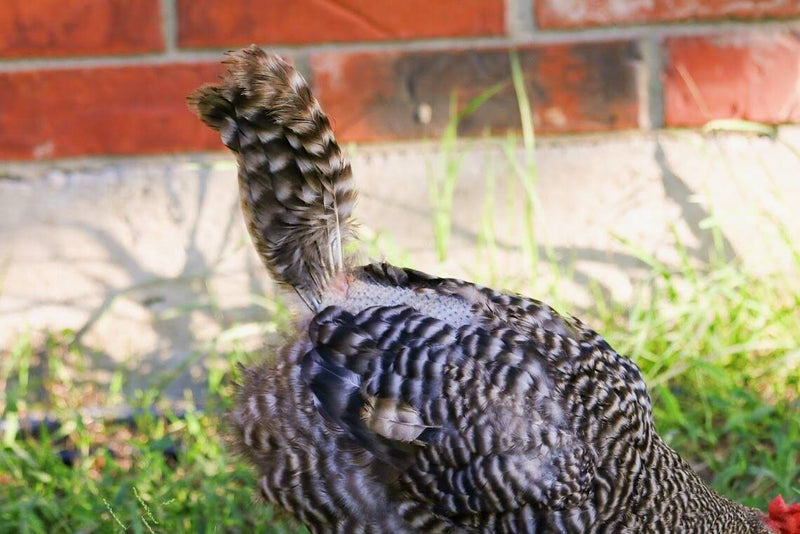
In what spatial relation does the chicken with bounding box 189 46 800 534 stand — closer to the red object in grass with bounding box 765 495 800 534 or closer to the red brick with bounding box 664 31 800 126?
the red object in grass with bounding box 765 495 800 534

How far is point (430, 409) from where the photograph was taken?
1.60 m

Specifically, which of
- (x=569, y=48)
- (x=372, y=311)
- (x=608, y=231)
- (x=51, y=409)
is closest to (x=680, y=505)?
(x=372, y=311)

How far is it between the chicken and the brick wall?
73cm

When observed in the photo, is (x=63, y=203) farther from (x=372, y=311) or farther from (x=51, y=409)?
(x=372, y=311)

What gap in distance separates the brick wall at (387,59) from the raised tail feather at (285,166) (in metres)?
0.71

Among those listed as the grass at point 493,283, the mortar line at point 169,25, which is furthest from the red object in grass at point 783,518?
the mortar line at point 169,25

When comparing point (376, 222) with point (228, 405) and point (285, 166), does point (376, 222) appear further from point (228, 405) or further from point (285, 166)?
point (285, 166)

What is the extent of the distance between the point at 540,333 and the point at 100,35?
1468 millimetres

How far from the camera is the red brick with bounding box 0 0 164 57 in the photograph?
2.46m

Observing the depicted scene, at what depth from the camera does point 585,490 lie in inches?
62.6

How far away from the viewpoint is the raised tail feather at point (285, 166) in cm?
174

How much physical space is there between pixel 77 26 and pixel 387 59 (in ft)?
2.67

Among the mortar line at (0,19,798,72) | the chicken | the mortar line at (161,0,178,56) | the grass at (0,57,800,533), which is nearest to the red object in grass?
the chicken

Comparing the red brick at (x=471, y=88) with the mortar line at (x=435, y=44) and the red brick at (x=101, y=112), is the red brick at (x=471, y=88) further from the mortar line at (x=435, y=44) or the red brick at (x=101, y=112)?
the red brick at (x=101, y=112)
